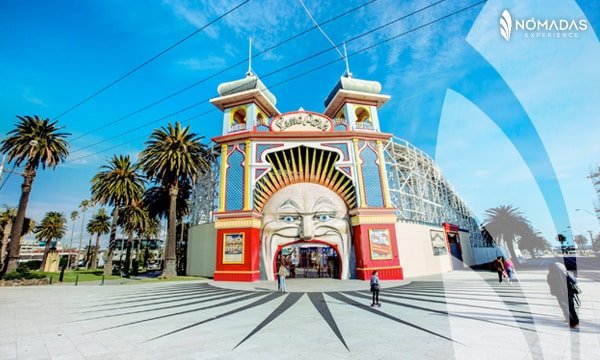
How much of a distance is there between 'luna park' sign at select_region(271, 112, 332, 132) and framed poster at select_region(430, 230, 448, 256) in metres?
16.6

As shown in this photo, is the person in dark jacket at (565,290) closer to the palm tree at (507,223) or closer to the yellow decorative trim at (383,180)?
the yellow decorative trim at (383,180)

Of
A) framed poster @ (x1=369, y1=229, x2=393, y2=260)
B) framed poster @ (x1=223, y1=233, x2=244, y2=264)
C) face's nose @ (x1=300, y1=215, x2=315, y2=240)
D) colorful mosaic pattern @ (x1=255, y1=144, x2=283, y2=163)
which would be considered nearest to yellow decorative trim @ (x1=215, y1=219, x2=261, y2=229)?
framed poster @ (x1=223, y1=233, x2=244, y2=264)

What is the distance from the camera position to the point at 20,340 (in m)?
6.54

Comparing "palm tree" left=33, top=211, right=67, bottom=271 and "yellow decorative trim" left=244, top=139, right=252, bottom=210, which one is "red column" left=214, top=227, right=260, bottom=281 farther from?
"palm tree" left=33, top=211, right=67, bottom=271

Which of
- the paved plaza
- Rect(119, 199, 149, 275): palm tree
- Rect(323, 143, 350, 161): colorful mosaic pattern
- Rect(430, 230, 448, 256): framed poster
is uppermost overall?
Rect(323, 143, 350, 161): colorful mosaic pattern

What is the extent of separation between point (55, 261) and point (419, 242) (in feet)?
181

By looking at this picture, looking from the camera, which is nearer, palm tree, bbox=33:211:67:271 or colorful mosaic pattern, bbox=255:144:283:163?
colorful mosaic pattern, bbox=255:144:283:163

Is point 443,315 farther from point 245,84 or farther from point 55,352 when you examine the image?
point 245,84

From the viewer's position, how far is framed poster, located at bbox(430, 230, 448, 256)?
27806mm

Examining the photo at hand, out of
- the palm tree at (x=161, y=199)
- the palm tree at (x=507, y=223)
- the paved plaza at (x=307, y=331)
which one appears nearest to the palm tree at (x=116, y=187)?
the palm tree at (x=161, y=199)

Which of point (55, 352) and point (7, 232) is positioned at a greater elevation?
point (7, 232)

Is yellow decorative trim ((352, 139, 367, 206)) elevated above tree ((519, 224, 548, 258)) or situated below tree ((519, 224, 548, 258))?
above

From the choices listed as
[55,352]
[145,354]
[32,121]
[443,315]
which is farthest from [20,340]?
[32,121]

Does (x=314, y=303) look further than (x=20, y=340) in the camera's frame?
Yes
